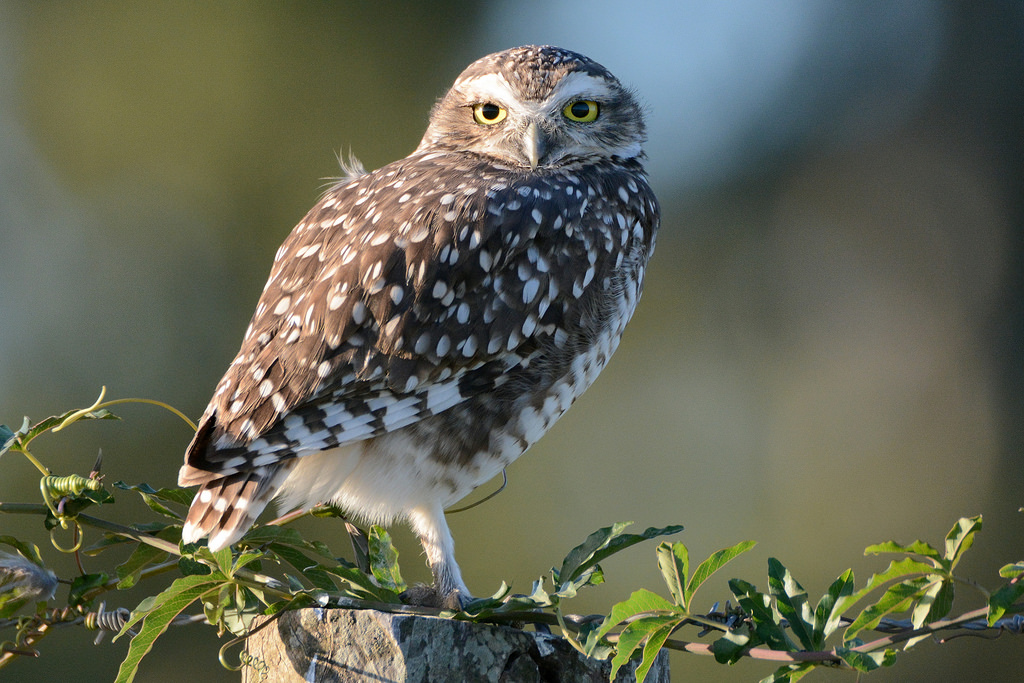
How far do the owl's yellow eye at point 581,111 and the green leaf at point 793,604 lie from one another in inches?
78.7

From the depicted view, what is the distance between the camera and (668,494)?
9.85 m

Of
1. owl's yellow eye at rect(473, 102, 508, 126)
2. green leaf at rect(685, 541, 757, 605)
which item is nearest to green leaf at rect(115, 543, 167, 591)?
green leaf at rect(685, 541, 757, 605)

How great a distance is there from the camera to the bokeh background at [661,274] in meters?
7.87

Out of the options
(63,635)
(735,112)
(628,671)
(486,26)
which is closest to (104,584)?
(628,671)

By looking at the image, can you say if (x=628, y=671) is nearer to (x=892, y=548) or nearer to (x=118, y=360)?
(x=892, y=548)

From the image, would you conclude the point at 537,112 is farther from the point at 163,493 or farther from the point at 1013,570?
the point at 1013,570

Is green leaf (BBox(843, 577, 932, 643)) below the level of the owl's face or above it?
below

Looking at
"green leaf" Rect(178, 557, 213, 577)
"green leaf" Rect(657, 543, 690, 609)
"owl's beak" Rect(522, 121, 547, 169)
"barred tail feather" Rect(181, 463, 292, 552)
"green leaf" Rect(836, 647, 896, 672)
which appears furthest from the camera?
"owl's beak" Rect(522, 121, 547, 169)

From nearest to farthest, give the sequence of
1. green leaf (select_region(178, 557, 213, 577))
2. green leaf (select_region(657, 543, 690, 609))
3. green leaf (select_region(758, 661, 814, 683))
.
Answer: green leaf (select_region(758, 661, 814, 683))
green leaf (select_region(657, 543, 690, 609))
green leaf (select_region(178, 557, 213, 577))

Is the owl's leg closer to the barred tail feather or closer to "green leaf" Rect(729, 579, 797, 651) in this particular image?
the barred tail feather

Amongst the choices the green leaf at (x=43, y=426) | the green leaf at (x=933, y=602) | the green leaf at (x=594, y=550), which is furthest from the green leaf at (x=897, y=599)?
the green leaf at (x=43, y=426)

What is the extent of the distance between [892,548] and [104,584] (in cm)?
156

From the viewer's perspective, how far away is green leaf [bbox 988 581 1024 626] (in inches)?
59.4

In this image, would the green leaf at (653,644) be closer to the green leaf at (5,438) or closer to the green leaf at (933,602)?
the green leaf at (933,602)
